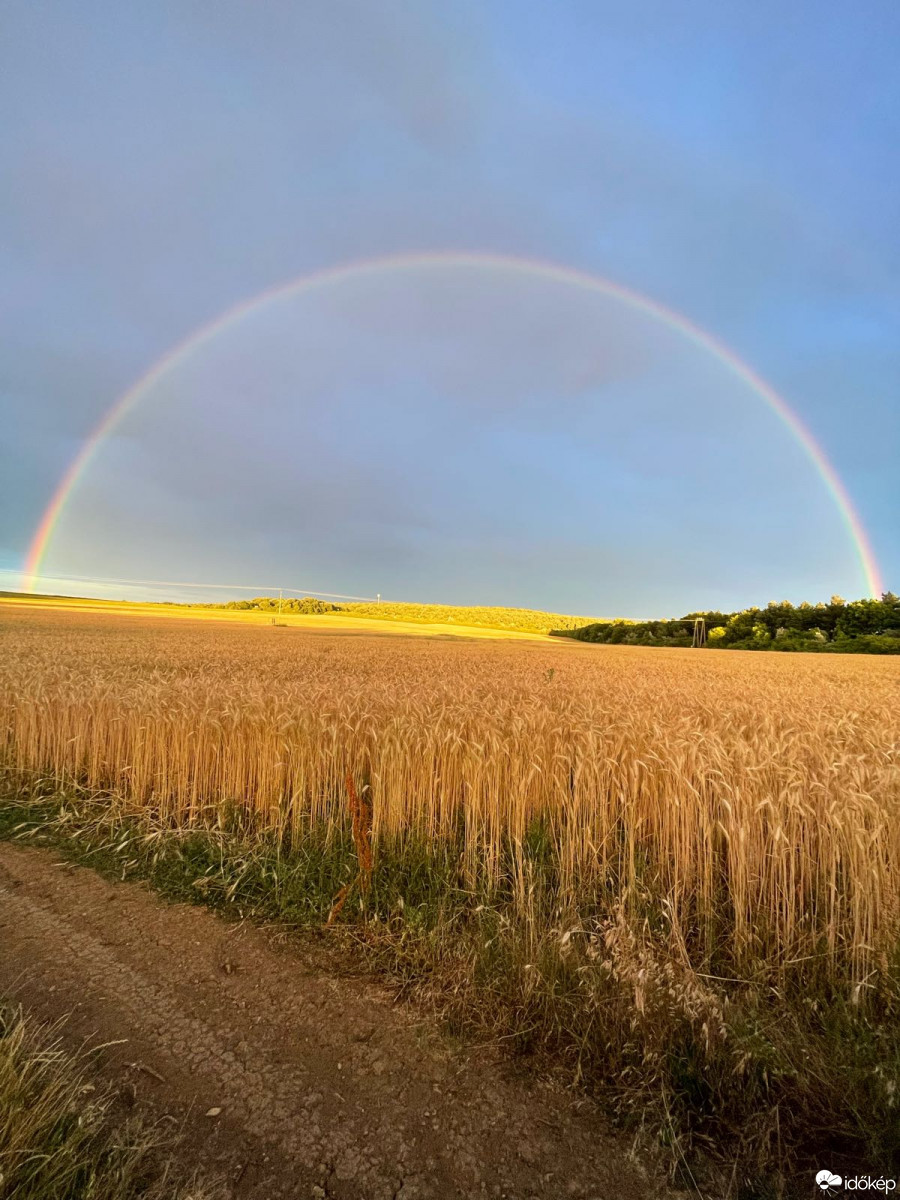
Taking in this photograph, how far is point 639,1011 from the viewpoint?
2.36m

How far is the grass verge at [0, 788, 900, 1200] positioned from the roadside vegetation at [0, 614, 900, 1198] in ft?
0.04

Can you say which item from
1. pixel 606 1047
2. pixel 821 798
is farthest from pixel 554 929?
pixel 821 798

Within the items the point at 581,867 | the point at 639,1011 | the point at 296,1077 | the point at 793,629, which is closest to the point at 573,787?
the point at 581,867

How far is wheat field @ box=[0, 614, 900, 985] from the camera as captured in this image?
3.05 meters

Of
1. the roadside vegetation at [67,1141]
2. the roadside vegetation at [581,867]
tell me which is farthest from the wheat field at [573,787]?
the roadside vegetation at [67,1141]

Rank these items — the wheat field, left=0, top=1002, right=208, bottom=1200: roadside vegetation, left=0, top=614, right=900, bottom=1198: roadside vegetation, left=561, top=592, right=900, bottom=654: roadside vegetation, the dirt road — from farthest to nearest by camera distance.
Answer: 1. left=561, top=592, right=900, bottom=654: roadside vegetation
2. the wheat field
3. left=0, top=614, right=900, bottom=1198: roadside vegetation
4. the dirt road
5. left=0, top=1002, right=208, bottom=1200: roadside vegetation

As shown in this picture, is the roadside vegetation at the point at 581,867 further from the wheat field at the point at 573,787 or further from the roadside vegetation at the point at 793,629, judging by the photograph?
the roadside vegetation at the point at 793,629

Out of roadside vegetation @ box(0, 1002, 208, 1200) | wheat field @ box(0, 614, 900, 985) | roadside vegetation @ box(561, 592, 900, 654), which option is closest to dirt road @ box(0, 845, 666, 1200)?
roadside vegetation @ box(0, 1002, 208, 1200)

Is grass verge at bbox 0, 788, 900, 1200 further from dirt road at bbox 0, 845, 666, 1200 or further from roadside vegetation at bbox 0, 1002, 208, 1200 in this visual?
roadside vegetation at bbox 0, 1002, 208, 1200

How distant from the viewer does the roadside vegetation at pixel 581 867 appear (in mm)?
2180

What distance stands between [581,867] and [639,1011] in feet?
4.14

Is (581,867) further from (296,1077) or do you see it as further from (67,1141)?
(67,1141)

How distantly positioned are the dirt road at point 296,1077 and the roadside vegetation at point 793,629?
167ft

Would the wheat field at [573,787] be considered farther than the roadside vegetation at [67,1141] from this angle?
Yes
